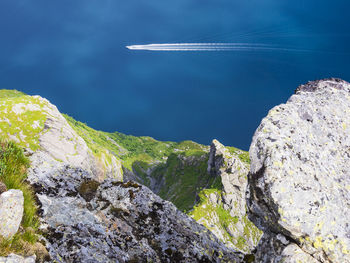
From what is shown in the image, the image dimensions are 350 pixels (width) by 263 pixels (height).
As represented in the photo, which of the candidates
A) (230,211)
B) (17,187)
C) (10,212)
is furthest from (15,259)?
(230,211)

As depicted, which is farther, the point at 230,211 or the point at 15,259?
the point at 230,211

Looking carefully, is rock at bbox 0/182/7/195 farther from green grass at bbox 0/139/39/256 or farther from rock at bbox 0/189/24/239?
green grass at bbox 0/139/39/256

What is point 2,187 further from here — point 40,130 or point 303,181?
point 40,130

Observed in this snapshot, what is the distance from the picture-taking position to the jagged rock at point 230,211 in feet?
318

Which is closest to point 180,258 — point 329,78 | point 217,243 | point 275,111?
point 217,243

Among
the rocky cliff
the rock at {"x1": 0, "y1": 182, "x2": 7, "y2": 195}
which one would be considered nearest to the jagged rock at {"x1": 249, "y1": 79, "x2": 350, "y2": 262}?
the rocky cliff

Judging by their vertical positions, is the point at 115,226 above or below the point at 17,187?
below

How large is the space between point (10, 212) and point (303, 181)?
9932mm

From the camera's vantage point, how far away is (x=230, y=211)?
110 metres

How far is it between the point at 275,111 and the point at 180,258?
8.02m

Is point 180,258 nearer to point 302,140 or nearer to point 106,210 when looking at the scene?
point 106,210

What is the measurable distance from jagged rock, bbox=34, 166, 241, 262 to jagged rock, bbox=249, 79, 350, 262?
387 centimetres

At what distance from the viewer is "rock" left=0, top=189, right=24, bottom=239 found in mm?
7761

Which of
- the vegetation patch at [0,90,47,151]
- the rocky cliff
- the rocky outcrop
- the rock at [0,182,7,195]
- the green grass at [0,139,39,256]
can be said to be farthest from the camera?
the rocky outcrop
